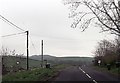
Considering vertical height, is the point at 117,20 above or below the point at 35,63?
above

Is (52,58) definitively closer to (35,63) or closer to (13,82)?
(35,63)

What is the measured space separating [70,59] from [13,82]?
13329 centimetres

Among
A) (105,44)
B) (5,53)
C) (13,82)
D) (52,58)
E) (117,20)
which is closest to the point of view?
(13,82)

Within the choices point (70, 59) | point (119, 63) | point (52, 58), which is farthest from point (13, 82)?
point (70, 59)

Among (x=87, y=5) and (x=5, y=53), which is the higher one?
(x=87, y=5)

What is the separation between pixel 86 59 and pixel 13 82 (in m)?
142

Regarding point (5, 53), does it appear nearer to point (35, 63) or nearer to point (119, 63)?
point (119, 63)

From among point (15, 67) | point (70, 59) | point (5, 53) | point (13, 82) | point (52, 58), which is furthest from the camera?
point (70, 59)

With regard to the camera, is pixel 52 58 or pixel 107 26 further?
pixel 52 58

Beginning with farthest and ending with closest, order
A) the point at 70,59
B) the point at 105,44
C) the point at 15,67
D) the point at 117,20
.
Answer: the point at 70,59 → the point at 105,44 → the point at 15,67 → the point at 117,20

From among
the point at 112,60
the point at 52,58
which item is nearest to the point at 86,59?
the point at 52,58

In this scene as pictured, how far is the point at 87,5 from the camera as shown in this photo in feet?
129

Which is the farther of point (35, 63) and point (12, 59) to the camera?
point (35, 63)

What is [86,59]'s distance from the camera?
16325 centimetres
